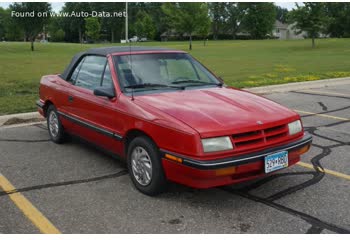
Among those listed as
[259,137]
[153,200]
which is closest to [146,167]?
[153,200]

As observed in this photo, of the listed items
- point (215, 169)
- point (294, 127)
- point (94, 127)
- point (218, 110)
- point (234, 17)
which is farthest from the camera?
point (234, 17)

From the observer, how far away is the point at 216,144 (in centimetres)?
368

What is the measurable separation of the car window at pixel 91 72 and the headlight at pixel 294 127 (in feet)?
7.38

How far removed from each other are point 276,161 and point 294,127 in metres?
0.51

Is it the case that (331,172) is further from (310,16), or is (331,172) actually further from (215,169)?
(310,16)

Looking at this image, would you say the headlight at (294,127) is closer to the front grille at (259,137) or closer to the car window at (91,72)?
the front grille at (259,137)

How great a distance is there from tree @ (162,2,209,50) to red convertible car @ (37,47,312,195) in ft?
154

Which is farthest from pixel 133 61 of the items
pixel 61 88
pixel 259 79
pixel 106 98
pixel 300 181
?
pixel 259 79

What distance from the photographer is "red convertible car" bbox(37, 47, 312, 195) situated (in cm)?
371

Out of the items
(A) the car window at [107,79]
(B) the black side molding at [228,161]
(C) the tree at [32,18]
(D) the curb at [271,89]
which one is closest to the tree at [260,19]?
(C) the tree at [32,18]

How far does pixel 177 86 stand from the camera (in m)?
4.80

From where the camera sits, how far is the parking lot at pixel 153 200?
3.57 m

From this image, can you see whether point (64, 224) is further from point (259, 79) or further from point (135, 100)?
point (259, 79)

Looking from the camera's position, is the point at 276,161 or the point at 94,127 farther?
the point at 94,127
